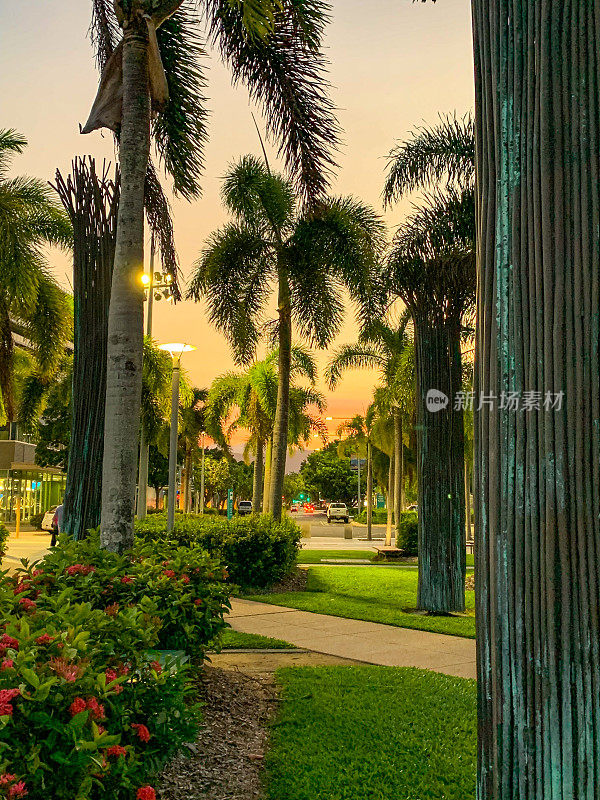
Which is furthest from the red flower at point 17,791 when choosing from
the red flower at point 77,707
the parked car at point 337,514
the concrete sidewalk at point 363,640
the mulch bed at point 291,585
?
the parked car at point 337,514

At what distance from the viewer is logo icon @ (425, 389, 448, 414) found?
1145 centimetres

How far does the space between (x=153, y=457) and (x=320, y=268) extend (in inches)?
1335

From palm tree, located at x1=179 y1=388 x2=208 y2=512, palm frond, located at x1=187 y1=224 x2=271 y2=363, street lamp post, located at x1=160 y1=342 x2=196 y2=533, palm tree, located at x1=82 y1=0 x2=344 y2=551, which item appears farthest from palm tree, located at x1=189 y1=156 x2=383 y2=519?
palm tree, located at x1=179 y1=388 x2=208 y2=512

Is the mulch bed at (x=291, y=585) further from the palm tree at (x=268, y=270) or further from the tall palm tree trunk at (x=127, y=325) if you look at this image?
the tall palm tree trunk at (x=127, y=325)

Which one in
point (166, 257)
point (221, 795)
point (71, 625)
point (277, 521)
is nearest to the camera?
point (71, 625)

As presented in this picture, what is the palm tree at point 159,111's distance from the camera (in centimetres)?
650

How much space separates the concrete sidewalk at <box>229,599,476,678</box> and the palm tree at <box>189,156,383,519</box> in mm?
6149

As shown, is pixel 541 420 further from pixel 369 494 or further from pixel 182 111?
pixel 369 494

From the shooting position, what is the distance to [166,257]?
10445mm

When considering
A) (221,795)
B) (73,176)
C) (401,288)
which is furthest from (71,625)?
(401,288)

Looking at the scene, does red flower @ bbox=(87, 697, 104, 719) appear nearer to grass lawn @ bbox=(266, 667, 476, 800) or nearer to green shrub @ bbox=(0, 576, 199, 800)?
green shrub @ bbox=(0, 576, 199, 800)

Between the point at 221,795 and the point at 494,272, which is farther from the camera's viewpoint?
the point at 221,795

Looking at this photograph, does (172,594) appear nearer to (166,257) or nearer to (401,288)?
(166,257)

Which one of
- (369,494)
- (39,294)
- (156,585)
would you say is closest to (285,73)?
(156,585)
